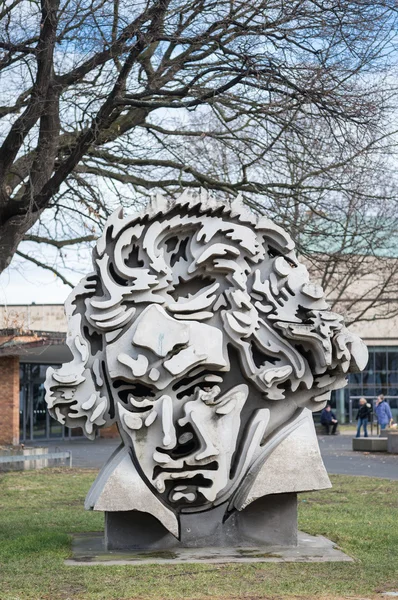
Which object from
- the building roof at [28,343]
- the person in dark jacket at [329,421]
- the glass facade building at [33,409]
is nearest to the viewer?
the building roof at [28,343]

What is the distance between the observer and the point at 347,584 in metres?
7.86

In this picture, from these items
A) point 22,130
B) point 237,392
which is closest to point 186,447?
point 237,392

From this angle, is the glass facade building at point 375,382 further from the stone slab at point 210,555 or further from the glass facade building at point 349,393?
the stone slab at point 210,555

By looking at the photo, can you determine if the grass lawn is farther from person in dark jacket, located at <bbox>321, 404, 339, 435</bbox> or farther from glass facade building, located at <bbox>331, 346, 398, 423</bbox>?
glass facade building, located at <bbox>331, 346, 398, 423</bbox>

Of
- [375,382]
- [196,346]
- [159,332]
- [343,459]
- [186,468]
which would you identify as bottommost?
[343,459]

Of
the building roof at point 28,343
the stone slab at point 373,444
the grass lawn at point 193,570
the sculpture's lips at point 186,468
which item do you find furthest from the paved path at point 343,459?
the sculpture's lips at point 186,468

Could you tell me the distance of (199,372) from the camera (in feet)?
31.8

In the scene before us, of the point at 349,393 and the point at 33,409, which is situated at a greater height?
the point at 349,393

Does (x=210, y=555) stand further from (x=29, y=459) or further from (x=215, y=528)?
(x=29, y=459)

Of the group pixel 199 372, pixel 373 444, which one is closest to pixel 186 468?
pixel 199 372

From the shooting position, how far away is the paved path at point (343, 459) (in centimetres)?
2014

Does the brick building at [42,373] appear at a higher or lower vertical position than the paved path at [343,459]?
higher

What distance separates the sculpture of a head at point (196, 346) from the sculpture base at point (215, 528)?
0.82ft

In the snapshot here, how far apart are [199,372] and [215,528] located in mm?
1598
